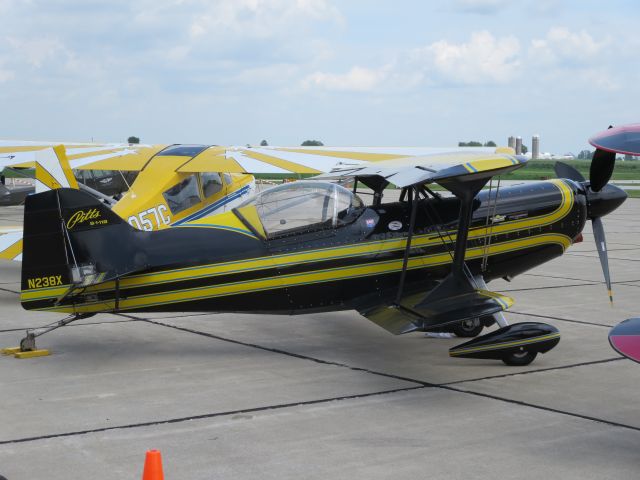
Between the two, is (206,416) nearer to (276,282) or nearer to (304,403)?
(304,403)

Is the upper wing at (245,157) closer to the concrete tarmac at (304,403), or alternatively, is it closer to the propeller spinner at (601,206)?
the propeller spinner at (601,206)

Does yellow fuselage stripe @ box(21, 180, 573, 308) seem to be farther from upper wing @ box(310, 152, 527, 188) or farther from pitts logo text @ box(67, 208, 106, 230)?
upper wing @ box(310, 152, 527, 188)

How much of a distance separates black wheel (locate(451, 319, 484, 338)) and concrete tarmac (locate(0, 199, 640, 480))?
21cm

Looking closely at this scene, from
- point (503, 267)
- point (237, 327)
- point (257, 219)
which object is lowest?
point (237, 327)

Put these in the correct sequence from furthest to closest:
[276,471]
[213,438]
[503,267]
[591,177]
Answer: [503,267] < [591,177] < [213,438] < [276,471]

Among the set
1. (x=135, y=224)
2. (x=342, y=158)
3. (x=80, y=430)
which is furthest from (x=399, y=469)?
(x=342, y=158)

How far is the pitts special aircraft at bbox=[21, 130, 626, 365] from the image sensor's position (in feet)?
27.1

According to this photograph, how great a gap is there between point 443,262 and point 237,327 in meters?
2.74

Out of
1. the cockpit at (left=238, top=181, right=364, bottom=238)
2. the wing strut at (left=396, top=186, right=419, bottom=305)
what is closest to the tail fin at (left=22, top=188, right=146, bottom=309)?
the cockpit at (left=238, top=181, right=364, bottom=238)

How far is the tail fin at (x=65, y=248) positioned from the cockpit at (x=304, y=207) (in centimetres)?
144

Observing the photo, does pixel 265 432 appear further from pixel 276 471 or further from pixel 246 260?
pixel 246 260

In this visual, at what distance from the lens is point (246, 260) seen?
28.4 feet

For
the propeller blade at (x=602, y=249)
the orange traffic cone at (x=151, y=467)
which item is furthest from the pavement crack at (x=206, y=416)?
the propeller blade at (x=602, y=249)

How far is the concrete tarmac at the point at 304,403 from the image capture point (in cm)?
555
